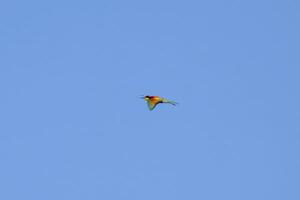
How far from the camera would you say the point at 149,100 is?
2194 inches

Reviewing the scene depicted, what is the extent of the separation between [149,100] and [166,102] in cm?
259

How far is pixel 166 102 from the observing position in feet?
176
